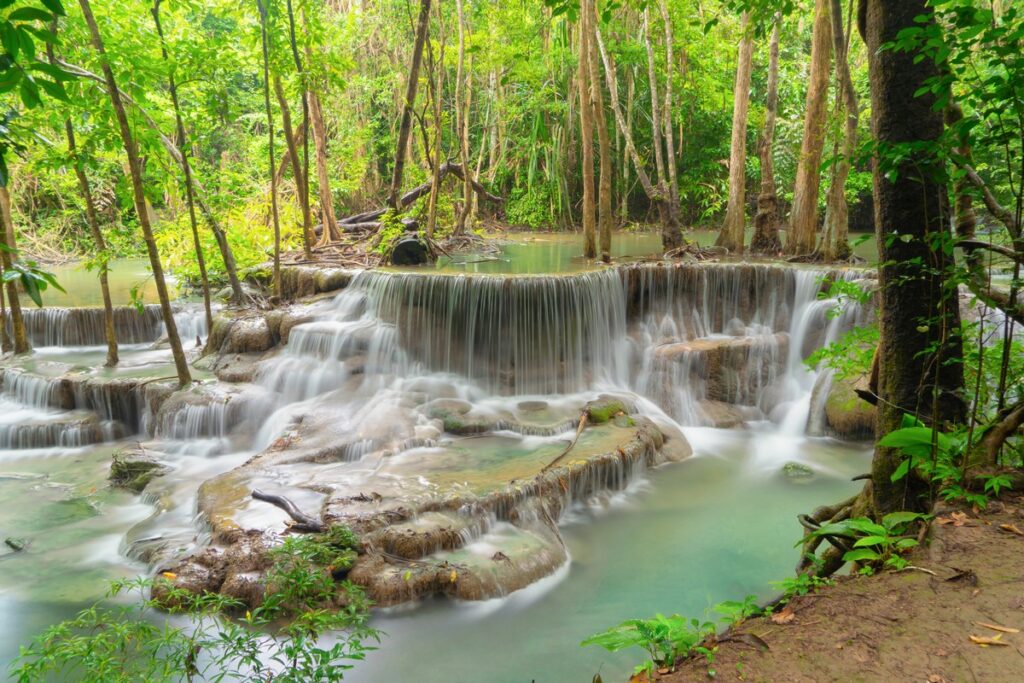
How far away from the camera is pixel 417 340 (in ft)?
32.4

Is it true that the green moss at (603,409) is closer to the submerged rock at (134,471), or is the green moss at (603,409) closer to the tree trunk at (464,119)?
the submerged rock at (134,471)

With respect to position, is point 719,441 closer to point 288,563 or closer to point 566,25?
point 288,563

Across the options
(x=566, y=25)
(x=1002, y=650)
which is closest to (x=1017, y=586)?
(x=1002, y=650)

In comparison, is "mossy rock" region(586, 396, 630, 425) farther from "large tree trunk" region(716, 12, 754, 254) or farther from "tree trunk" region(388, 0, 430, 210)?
"tree trunk" region(388, 0, 430, 210)

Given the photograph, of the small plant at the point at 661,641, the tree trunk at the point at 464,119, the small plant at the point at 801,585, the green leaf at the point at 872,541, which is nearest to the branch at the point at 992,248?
the green leaf at the point at 872,541

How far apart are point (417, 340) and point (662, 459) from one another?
397cm

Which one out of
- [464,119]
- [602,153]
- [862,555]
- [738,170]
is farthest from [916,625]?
[464,119]

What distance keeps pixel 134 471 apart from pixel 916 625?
7450 mm

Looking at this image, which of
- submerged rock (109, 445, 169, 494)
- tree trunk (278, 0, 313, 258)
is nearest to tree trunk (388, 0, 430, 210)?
tree trunk (278, 0, 313, 258)

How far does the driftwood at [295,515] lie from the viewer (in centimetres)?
546

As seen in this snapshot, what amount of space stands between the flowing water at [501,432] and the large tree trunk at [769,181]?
201cm

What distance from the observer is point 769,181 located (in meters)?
11.7

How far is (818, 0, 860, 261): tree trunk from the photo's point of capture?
8.61 m

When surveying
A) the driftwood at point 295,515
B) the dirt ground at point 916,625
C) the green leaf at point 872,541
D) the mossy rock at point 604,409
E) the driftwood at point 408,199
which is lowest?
the driftwood at point 295,515
